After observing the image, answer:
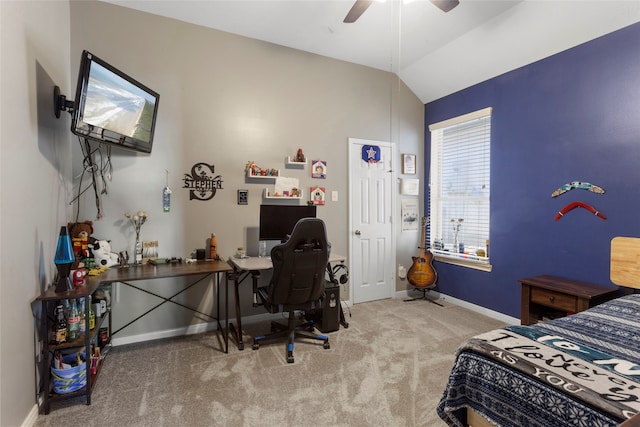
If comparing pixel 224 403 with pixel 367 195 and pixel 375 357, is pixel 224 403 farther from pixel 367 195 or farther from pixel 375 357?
pixel 367 195

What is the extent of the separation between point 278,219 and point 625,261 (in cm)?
298

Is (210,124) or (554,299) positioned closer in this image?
(554,299)

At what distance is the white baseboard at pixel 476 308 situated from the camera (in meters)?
3.29

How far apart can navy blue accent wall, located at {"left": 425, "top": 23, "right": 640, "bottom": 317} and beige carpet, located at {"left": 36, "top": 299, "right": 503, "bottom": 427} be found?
0.96 metres

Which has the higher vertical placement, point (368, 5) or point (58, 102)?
point (368, 5)

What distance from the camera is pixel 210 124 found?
3.11 m

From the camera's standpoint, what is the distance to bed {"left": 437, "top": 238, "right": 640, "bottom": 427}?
100 centimetres

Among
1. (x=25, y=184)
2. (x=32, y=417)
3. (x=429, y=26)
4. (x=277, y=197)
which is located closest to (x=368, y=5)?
(x=429, y=26)

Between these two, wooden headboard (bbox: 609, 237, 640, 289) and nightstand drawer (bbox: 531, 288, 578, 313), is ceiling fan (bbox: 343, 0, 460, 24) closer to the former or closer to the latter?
wooden headboard (bbox: 609, 237, 640, 289)

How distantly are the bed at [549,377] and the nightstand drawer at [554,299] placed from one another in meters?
0.82

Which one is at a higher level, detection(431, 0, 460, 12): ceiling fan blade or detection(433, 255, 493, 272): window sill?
detection(431, 0, 460, 12): ceiling fan blade

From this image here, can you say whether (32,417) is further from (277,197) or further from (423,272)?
(423,272)

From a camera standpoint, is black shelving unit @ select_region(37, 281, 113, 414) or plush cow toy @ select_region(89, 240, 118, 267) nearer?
black shelving unit @ select_region(37, 281, 113, 414)

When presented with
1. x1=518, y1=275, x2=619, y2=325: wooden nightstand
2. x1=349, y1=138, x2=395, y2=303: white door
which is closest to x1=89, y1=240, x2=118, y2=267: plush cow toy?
x1=349, y1=138, x2=395, y2=303: white door
